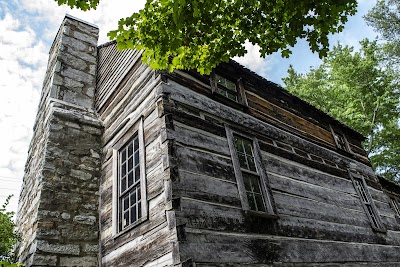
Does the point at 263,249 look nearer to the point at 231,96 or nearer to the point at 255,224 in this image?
the point at 255,224

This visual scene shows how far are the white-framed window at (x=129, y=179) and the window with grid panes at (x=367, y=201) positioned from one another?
22.2 feet

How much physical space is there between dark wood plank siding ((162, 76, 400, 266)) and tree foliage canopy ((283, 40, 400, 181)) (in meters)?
11.6

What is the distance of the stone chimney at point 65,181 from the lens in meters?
5.35

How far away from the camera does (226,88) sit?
7117 mm

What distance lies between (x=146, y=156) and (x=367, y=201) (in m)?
7.53

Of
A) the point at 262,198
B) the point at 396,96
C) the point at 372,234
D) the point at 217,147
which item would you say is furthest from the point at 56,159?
the point at 396,96

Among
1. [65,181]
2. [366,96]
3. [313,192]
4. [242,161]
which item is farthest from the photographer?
[366,96]

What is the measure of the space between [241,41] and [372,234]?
6573mm

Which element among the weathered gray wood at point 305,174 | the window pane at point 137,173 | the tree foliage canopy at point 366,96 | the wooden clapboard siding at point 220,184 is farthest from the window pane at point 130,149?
the tree foliage canopy at point 366,96

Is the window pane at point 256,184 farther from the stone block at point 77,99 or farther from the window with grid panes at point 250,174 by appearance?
the stone block at point 77,99

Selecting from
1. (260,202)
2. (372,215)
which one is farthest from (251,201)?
(372,215)

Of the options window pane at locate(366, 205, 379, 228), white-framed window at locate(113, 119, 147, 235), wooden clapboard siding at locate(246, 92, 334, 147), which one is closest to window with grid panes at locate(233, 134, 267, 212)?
wooden clapboard siding at locate(246, 92, 334, 147)

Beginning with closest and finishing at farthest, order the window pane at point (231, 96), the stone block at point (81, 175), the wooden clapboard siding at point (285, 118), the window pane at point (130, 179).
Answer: the window pane at point (130, 179)
the stone block at point (81, 175)
the window pane at point (231, 96)
the wooden clapboard siding at point (285, 118)

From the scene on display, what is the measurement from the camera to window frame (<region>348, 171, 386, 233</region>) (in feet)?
26.5
